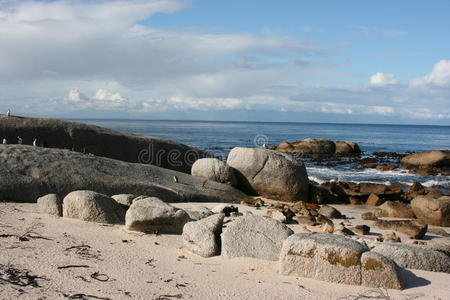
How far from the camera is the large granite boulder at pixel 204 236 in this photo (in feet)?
24.3

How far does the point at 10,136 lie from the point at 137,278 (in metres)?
10.1

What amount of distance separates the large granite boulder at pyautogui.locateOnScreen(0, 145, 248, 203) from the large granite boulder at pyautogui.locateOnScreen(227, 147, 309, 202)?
140cm

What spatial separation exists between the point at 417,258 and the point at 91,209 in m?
5.57

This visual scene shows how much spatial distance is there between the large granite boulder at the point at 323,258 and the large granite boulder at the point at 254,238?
0.67 meters

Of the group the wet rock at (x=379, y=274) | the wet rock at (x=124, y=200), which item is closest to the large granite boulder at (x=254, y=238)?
the wet rock at (x=379, y=274)

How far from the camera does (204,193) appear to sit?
13.2 m

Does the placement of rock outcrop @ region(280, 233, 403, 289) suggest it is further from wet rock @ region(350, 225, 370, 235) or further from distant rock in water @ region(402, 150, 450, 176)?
distant rock in water @ region(402, 150, 450, 176)

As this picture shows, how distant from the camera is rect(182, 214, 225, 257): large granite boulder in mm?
7398

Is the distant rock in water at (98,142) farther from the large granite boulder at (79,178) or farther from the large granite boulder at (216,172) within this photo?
the large granite boulder at (79,178)

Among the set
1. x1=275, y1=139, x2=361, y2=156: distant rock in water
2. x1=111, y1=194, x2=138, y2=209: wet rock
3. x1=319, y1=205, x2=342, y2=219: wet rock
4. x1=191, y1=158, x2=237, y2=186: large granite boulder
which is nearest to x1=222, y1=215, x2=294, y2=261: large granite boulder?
x1=111, y1=194, x2=138, y2=209: wet rock

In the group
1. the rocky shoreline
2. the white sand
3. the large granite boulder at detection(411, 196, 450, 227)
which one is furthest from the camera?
the large granite boulder at detection(411, 196, 450, 227)

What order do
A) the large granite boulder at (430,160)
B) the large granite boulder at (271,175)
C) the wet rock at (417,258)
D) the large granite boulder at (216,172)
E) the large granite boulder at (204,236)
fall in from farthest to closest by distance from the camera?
the large granite boulder at (430,160) < the large granite boulder at (271,175) < the large granite boulder at (216,172) < the large granite boulder at (204,236) < the wet rock at (417,258)

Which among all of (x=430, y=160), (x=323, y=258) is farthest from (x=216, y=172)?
(x=430, y=160)

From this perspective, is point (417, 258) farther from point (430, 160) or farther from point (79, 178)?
point (430, 160)
